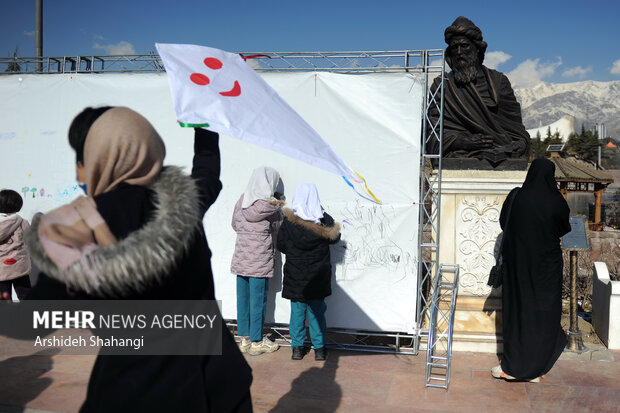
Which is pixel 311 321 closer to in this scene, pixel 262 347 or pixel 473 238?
pixel 262 347

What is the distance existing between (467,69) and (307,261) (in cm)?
270

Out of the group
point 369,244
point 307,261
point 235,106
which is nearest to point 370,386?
point 307,261

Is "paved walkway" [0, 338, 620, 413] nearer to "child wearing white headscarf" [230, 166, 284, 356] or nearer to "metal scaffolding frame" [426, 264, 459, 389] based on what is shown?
"metal scaffolding frame" [426, 264, 459, 389]

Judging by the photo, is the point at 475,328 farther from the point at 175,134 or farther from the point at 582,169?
the point at 582,169

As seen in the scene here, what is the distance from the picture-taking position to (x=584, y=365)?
5516 mm

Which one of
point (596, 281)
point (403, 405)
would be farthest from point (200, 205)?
point (596, 281)

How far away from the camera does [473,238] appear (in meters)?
5.98

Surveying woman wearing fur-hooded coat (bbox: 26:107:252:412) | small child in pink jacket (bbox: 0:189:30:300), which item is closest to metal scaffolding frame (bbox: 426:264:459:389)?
woman wearing fur-hooded coat (bbox: 26:107:252:412)

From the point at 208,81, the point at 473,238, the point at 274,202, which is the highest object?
the point at 208,81

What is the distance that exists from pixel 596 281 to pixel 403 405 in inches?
131

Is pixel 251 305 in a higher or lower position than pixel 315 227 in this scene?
lower

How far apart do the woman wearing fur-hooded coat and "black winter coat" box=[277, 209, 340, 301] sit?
3.54 meters

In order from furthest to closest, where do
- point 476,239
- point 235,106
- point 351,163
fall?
1. point 476,239
2. point 351,163
3. point 235,106

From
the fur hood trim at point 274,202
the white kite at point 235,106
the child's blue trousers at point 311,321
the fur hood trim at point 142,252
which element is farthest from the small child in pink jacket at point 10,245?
the fur hood trim at point 142,252
